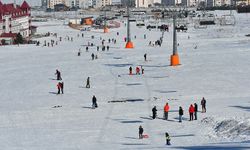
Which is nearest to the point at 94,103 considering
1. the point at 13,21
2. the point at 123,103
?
the point at 123,103

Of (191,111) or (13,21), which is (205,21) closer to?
(13,21)

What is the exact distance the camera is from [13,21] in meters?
77.8

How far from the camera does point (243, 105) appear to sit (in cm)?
2098

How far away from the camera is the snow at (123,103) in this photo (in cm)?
1681

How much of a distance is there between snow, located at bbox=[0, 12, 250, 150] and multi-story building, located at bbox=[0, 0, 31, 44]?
31296 mm

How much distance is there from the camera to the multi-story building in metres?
73.8

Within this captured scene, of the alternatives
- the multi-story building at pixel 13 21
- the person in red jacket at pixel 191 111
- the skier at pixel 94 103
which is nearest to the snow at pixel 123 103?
the person in red jacket at pixel 191 111

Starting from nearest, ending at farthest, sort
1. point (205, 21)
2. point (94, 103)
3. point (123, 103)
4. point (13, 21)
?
1. point (94, 103)
2. point (123, 103)
3. point (13, 21)
4. point (205, 21)

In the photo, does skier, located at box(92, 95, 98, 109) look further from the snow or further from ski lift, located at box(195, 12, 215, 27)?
ski lift, located at box(195, 12, 215, 27)

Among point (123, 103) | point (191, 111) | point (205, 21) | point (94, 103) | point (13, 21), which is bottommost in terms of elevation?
point (123, 103)

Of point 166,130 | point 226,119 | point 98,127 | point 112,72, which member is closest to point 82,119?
point 98,127

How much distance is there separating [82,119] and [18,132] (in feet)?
8.82

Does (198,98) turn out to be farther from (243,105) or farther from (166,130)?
(166,130)

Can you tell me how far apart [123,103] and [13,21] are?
56860 mm
